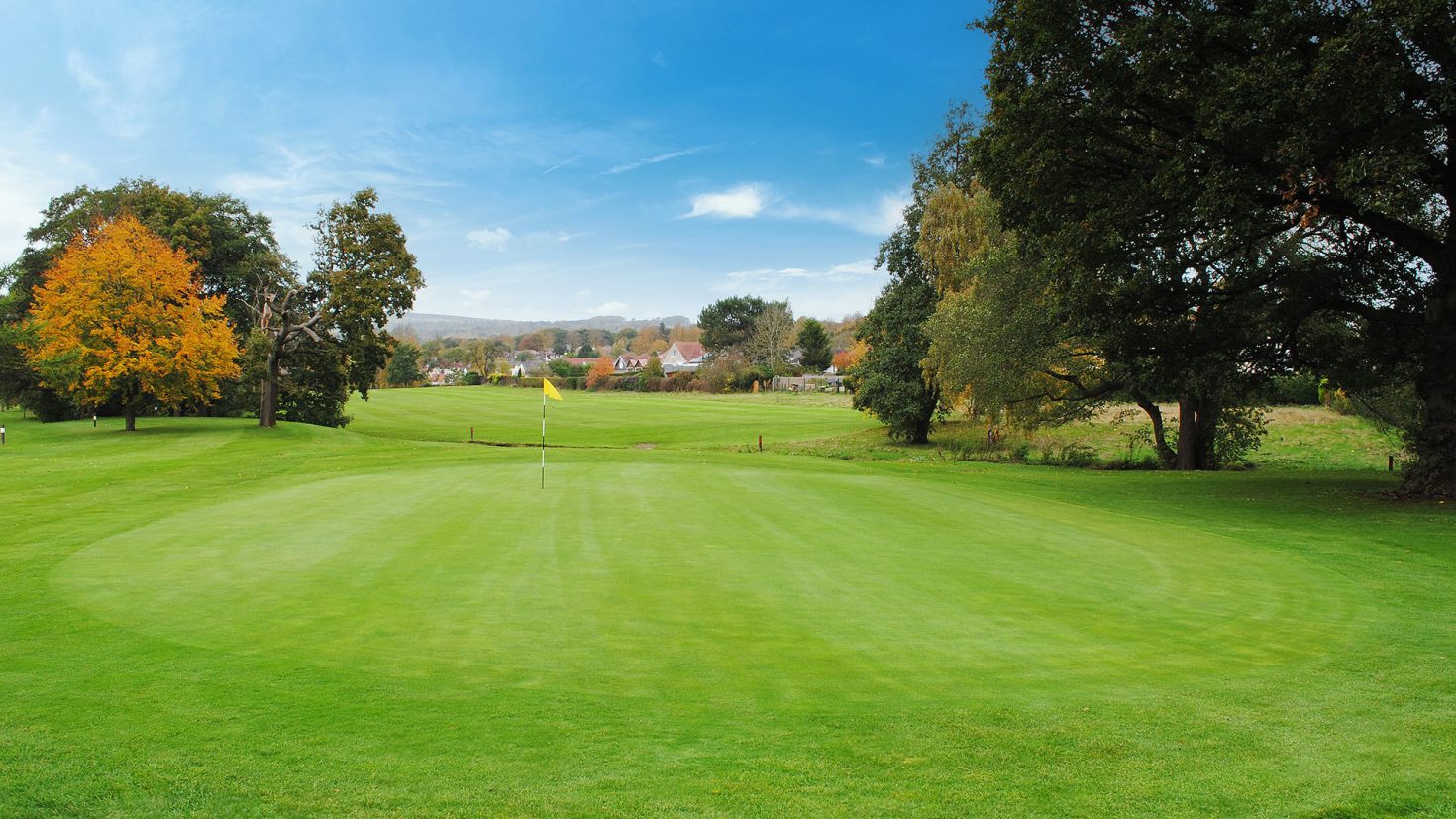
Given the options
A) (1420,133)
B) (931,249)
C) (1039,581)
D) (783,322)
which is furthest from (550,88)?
(783,322)

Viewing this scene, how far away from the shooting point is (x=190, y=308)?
35.7 m

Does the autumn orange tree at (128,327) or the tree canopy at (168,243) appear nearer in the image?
the autumn orange tree at (128,327)

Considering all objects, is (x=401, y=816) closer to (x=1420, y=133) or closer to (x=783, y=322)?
(x=1420, y=133)

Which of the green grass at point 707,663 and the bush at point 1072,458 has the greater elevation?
the green grass at point 707,663

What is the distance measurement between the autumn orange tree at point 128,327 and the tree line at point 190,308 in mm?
57

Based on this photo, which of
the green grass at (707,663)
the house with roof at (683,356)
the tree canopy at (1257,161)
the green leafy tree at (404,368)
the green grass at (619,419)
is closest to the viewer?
the green grass at (707,663)

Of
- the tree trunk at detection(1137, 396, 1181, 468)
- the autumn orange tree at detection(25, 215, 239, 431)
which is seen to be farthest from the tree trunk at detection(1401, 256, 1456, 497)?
the autumn orange tree at detection(25, 215, 239, 431)

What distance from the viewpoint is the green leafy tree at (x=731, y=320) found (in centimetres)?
13400

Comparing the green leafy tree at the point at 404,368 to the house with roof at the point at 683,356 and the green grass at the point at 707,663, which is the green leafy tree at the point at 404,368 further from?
the green grass at the point at 707,663

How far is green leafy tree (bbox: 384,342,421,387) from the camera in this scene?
12550 cm

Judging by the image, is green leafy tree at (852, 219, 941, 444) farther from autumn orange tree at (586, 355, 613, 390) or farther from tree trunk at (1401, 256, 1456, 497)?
autumn orange tree at (586, 355, 613, 390)

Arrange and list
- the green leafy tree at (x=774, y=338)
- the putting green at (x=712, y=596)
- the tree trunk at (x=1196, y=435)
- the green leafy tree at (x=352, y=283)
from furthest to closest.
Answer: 1. the green leafy tree at (x=774, y=338)
2. the green leafy tree at (x=352, y=283)
3. the tree trunk at (x=1196, y=435)
4. the putting green at (x=712, y=596)

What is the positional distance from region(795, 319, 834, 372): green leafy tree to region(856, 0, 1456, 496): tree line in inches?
3330

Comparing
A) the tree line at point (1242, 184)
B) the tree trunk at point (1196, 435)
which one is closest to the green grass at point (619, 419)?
the tree trunk at point (1196, 435)
